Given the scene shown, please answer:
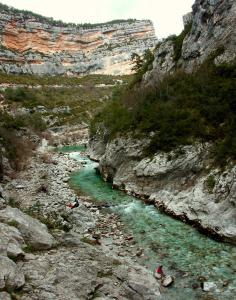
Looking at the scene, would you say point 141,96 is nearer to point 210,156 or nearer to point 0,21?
point 210,156

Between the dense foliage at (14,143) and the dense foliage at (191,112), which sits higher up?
the dense foliage at (191,112)

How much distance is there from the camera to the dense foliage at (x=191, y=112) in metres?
30.0

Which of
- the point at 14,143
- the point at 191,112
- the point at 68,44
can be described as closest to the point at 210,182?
the point at 191,112

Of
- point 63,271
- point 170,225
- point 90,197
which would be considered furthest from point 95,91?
point 63,271

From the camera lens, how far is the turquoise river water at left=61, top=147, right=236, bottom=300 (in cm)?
1741

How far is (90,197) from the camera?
3416cm

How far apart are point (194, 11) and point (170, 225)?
34.3 metres

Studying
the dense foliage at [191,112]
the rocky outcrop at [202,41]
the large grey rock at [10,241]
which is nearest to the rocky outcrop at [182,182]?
the dense foliage at [191,112]

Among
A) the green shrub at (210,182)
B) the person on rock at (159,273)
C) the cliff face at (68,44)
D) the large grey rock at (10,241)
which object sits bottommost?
the person on rock at (159,273)

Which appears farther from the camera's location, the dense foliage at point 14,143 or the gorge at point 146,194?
the dense foliage at point 14,143

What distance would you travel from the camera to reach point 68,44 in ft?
615

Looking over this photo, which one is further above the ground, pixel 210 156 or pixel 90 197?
pixel 210 156

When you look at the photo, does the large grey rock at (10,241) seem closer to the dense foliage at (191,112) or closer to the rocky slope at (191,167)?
the rocky slope at (191,167)

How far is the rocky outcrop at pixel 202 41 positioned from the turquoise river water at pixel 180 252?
59.9 ft
